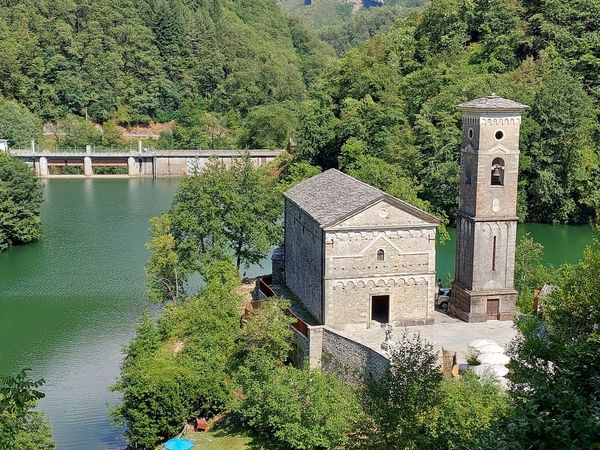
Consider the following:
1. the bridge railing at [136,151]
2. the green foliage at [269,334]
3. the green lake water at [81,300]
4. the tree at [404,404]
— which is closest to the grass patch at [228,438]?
the green foliage at [269,334]

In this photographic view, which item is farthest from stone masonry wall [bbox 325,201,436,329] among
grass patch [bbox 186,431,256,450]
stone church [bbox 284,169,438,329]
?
grass patch [bbox 186,431,256,450]

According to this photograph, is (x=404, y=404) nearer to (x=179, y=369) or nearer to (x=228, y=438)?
(x=228, y=438)

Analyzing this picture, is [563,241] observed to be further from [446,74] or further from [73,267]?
[73,267]

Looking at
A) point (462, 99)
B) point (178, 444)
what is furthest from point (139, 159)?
point (178, 444)

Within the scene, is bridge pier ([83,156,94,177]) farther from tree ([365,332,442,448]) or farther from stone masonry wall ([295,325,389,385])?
tree ([365,332,442,448])

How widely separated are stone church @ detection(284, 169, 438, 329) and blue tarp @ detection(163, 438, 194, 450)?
6.14 metres

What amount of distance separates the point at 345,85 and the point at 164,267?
129ft

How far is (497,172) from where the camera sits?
84.9ft

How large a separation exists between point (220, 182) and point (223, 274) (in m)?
5.17

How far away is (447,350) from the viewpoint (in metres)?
22.7

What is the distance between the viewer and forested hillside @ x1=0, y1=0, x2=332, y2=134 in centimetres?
10000

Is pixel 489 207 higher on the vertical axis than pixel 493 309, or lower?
higher

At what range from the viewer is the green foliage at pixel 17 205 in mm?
A: 49656

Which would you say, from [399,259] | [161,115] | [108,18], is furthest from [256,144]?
[399,259]
